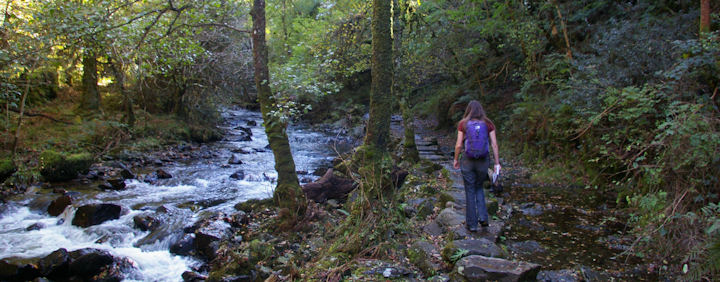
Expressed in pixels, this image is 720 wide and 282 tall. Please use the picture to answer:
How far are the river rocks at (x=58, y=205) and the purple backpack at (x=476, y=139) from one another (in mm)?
8050

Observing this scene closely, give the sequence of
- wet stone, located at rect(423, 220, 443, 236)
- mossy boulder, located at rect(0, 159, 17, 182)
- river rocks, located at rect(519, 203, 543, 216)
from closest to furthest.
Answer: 1. wet stone, located at rect(423, 220, 443, 236)
2. river rocks, located at rect(519, 203, 543, 216)
3. mossy boulder, located at rect(0, 159, 17, 182)

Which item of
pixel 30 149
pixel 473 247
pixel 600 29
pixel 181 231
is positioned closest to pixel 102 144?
pixel 30 149

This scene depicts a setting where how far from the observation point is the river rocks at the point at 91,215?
295 inches

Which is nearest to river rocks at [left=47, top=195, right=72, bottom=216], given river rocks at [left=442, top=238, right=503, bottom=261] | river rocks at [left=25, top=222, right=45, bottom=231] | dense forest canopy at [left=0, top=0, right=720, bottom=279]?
river rocks at [left=25, top=222, right=45, bottom=231]

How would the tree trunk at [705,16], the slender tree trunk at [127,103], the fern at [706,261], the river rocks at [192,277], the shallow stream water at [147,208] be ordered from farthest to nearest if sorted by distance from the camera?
the slender tree trunk at [127,103], the shallow stream water at [147,208], the tree trunk at [705,16], the river rocks at [192,277], the fern at [706,261]

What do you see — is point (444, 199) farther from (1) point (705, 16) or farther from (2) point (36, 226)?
(2) point (36, 226)

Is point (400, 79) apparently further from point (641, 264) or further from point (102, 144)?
point (102, 144)

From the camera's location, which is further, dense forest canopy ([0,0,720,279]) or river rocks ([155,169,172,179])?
river rocks ([155,169,172,179])

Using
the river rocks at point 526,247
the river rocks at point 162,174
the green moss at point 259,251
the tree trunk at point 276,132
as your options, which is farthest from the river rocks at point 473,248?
the river rocks at point 162,174

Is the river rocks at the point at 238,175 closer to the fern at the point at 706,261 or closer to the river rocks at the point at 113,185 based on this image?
the river rocks at the point at 113,185

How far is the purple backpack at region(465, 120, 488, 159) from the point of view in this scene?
5328mm

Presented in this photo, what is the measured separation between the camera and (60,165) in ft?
34.2

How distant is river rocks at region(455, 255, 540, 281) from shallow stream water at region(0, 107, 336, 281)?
14.1 feet

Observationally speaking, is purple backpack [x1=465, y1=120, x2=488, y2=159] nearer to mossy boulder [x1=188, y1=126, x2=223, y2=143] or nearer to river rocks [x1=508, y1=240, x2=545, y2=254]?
river rocks [x1=508, y1=240, x2=545, y2=254]
